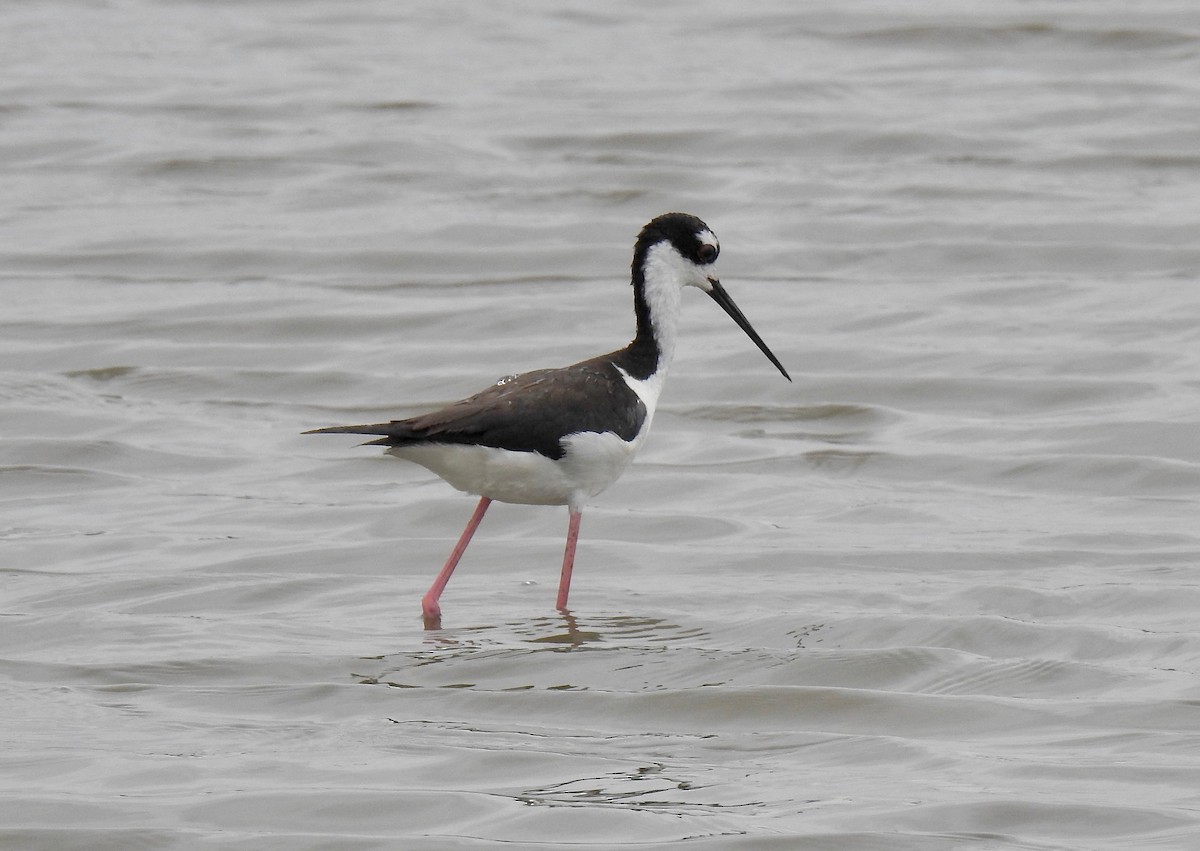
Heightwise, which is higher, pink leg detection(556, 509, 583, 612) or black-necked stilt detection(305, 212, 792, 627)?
black-necked stilt detection(305, 212, 792, 627)

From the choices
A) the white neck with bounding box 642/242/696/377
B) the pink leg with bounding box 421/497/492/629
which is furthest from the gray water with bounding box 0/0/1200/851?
the white neck with bounding box 642/242/696/377

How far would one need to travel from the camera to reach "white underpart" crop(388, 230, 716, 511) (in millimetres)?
7676

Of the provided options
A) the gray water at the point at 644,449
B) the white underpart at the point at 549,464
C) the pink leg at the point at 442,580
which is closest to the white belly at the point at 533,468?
the white underpart at the point at 549,464

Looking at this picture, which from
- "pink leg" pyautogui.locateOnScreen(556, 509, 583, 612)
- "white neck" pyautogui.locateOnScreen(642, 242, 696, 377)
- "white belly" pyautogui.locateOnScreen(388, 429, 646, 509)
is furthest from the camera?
"white neck" pyautogui.locateOnScreen(642, 242, 696, 377)

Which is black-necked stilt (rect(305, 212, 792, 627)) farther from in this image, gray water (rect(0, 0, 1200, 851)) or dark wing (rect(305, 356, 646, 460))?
gray water (rect(0, 0, 1200, 851))

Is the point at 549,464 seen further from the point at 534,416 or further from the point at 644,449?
the point at 644,449

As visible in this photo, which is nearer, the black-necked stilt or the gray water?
the gray water

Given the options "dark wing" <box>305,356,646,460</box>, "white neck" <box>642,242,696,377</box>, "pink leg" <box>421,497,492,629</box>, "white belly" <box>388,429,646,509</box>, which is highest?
"white neck" <box>642,242,696,377</box>

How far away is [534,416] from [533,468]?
0.20 metres

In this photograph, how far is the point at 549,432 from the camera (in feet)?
25.5

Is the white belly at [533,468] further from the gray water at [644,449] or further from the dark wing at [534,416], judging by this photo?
the gray water at [644,449]

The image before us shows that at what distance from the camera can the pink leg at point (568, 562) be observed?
7914mm

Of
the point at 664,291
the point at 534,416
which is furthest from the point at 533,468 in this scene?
the point at 664,291

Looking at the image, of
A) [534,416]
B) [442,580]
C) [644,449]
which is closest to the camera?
[534,416]
